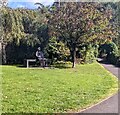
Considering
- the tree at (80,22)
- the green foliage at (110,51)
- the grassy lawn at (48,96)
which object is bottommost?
the grassy lawn at (48,96)

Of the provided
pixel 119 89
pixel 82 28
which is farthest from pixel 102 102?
pixel 82 28

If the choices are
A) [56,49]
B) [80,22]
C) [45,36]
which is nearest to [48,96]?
[80,22]

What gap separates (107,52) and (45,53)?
7.21 meters

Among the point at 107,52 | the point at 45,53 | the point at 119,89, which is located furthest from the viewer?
the point at 107,52

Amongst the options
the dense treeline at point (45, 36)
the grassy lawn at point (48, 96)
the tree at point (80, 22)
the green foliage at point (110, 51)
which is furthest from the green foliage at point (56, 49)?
the grassy lawn at point (48, 96)

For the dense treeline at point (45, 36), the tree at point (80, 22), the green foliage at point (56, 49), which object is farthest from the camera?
the green foliage at point (56, 49)

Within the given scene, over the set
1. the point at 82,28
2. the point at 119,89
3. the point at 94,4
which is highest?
the point at 94,4

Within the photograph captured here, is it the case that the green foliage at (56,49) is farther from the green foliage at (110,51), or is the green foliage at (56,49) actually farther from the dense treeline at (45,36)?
the green foliage at (110,51)

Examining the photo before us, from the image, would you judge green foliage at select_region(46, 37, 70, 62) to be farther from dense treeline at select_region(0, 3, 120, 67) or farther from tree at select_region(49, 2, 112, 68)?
tree at select_region(49, 2, 112, 68)

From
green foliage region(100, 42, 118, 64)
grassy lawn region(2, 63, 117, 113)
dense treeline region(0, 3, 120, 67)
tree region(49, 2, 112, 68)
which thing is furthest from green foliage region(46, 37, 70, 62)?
grassy lawn region(2, 63, 117, 113)

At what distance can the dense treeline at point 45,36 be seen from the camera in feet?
60.5

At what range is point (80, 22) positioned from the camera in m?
17.8

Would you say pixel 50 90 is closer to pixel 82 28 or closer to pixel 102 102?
pixel 102 102

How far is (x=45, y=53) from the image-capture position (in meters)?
21.5
